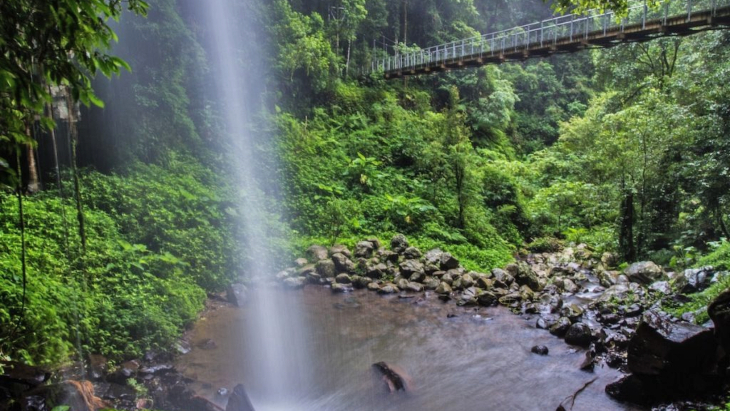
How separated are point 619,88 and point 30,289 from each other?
18.5 metres

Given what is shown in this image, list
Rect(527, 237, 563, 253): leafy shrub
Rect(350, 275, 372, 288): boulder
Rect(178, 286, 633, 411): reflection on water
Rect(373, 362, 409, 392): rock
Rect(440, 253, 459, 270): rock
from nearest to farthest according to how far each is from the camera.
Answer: Rect(178, 286, 633, 411): reflection on water, Rect(373, 362, 409, 392): rock, Rect(350, 275, 372, 288): boulder, Rect(440, 253, 459, 270): rock, Rect(527, 237, 563, 253): leafy shrub

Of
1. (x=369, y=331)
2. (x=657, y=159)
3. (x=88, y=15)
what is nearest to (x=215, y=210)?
(x=369, y=331)

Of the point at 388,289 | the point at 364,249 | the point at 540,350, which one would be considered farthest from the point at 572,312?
the point at 364,249

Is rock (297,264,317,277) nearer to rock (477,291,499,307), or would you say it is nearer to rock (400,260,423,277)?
rock (400,260,423,277)

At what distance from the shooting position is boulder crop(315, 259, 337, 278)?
10891 millimetres

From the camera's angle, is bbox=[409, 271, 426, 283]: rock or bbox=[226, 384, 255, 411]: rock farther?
bbox=[409, 271, 426, 283]: rock

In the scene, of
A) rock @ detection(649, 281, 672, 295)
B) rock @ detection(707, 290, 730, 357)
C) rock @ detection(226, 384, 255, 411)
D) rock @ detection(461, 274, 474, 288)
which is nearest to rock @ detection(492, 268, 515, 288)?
rock @ detection(461, 274, 474, 288)

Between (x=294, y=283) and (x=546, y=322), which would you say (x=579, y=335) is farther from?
Result: (x=294, y=283)

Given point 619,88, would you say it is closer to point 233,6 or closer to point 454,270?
point 454,270

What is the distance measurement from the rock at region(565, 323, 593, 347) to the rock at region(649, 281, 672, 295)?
6.34 ft

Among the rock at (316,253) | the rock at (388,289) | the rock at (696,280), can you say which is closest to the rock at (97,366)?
the rock at (388,289)

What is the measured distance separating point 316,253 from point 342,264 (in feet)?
2.65

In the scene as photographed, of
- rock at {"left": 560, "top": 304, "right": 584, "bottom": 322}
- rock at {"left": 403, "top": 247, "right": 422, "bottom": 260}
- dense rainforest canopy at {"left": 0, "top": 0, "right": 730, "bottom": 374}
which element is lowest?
rock at {"left": 560, "top": 304, "right": 584, "bottom": 322}

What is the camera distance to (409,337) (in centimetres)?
811
